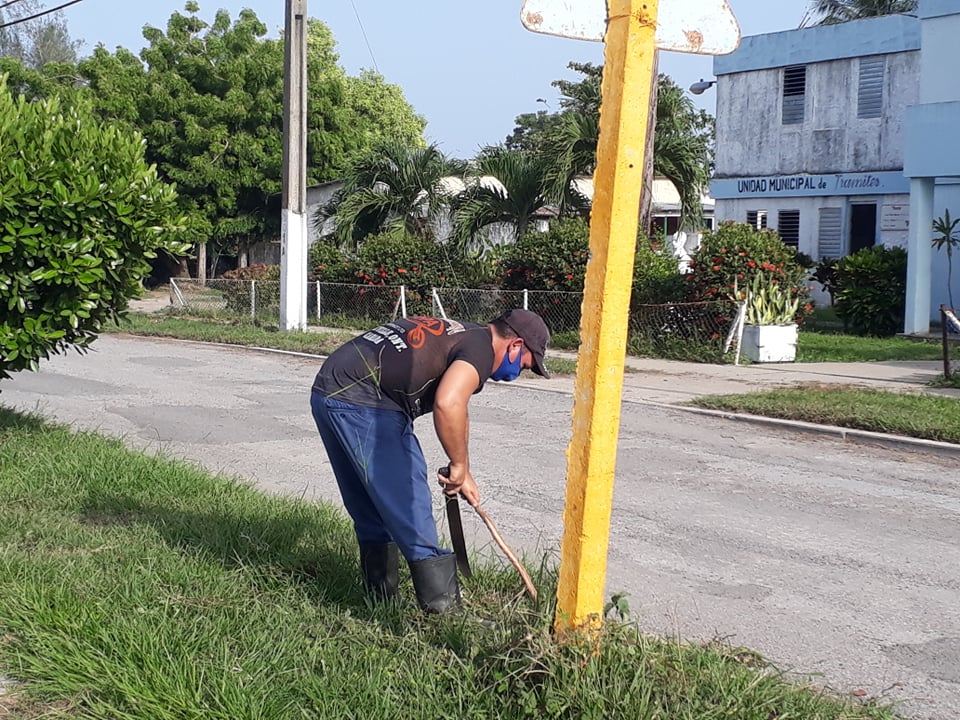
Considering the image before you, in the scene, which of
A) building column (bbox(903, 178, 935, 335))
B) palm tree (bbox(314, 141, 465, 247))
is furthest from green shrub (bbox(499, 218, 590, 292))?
building column (bbox(903, 178, 935, 335))

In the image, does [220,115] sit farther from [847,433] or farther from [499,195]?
[847,433]

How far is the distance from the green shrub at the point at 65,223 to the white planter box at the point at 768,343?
1008 cm

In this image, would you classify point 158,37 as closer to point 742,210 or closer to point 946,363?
point 742,210

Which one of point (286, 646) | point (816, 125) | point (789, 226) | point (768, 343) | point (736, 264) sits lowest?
point (286, 646)

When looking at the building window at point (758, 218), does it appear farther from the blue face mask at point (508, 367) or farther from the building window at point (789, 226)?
the blue face mask at point (508, 367)

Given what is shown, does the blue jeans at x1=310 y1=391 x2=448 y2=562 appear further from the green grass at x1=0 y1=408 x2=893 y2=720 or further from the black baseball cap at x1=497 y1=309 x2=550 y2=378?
the black baseball cap at x1=497 y1=309 x2=550 y2=378

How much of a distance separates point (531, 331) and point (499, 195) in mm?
17808

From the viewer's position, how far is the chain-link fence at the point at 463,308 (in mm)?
16750

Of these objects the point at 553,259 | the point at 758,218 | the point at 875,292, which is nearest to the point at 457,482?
the point at 553,259

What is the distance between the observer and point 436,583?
14.9ft

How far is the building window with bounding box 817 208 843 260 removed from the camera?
86.9 feet

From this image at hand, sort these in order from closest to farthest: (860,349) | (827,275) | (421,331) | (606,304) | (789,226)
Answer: (606,304)
(421,331)
(860,349)
(827,275)
(789,226)

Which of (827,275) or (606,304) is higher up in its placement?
(827,275)

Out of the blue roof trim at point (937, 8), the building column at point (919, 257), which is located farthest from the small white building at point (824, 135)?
the blue roof trim at point (937, 8)
